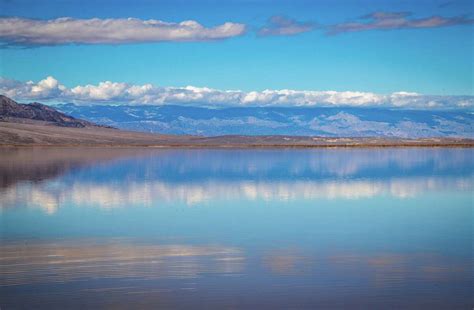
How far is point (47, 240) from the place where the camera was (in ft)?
55.2

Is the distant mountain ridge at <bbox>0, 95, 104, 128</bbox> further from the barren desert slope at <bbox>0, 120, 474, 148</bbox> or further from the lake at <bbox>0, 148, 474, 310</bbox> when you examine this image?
the lake at <bbox>0, 148, 474, 310</bbox>

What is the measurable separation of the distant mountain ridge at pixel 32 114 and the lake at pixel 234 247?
145 meters

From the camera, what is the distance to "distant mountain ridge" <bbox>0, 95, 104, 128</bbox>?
16962cm

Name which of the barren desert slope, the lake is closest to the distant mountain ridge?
the barren desert slope

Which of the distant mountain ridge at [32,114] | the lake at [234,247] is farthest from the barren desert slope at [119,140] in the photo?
the lake at [234,247]

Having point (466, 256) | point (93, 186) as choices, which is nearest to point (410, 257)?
point (466, 256)

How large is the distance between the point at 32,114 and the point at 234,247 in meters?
168

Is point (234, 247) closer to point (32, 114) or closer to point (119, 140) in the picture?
point (119, 140)

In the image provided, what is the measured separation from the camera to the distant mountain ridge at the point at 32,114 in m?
170

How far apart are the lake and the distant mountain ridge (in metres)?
145

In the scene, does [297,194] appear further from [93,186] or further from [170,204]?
→ [93,186]

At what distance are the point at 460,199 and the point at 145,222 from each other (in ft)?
39.2

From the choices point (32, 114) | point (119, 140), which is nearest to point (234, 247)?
point (119, 140)

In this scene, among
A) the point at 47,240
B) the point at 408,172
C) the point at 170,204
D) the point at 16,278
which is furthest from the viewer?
the point at 408,172
